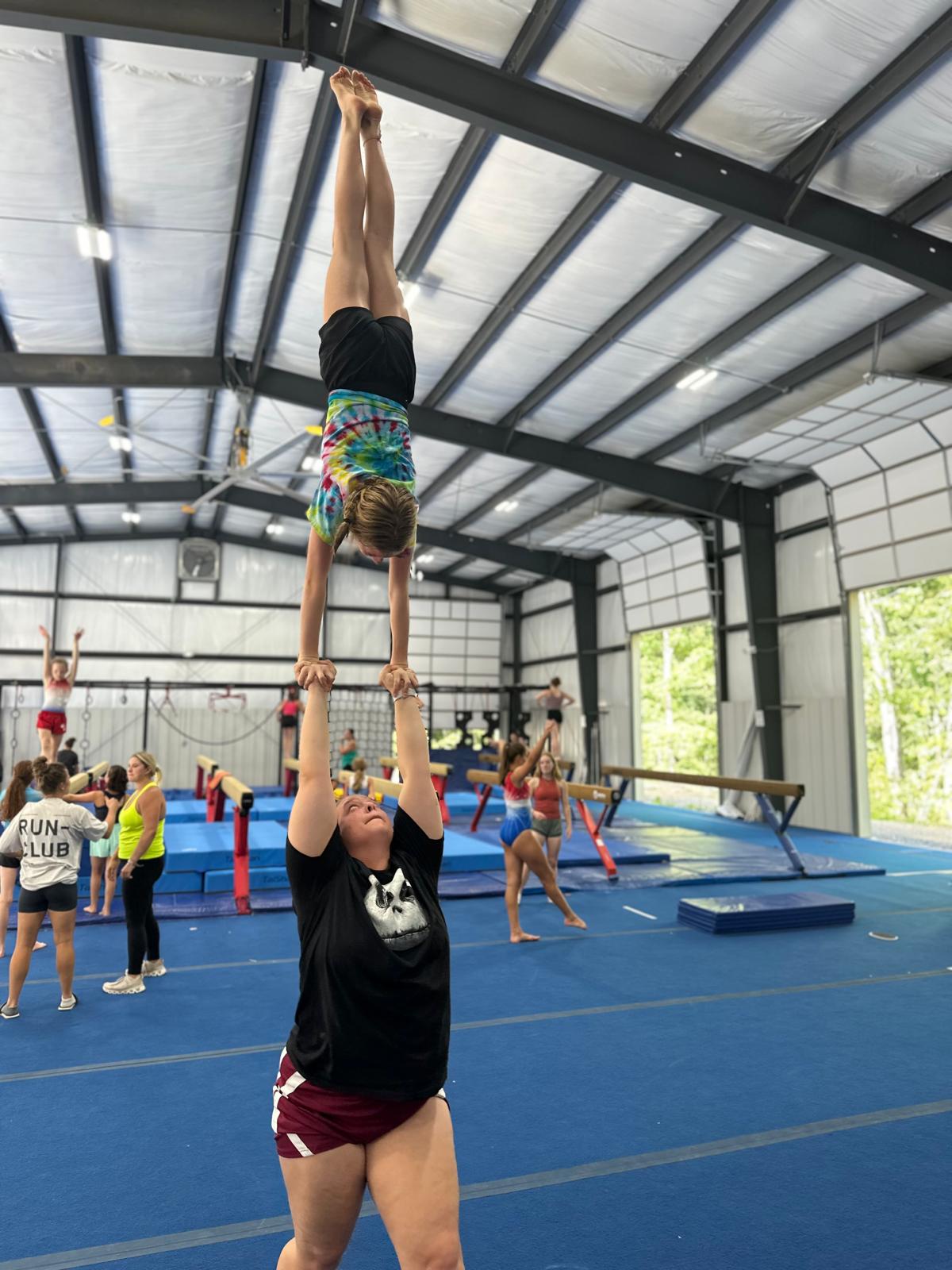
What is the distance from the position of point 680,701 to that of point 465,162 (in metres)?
17.2

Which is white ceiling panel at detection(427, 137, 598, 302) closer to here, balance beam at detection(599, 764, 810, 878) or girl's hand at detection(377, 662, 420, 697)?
balance beam at detection(599, 764, 810, 878)

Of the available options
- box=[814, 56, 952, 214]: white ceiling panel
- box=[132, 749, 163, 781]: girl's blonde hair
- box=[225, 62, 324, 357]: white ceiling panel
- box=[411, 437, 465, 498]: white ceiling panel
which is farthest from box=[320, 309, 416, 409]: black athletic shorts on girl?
box=[411, 437, 465, 498]: white ceiling panel

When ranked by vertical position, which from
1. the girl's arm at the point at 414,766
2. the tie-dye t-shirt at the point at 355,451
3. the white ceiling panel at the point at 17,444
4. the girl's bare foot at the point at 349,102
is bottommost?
the girl's arm at the point at 414,766

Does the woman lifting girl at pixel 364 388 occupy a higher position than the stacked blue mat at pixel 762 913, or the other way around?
the woman lifting girl at pixel 364 388

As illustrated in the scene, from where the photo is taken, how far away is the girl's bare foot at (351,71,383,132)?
2.86m

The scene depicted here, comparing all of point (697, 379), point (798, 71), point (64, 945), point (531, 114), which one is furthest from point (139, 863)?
point (697, 379)

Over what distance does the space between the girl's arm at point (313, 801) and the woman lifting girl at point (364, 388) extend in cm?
29

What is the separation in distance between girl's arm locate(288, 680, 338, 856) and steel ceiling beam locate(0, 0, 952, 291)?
6.15 metres

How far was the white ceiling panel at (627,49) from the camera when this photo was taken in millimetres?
5992

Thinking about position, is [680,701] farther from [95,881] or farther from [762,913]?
[95,881]

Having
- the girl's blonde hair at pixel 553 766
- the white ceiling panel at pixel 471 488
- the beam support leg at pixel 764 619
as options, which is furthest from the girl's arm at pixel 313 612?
the white ceiling panel at pixel 471 488

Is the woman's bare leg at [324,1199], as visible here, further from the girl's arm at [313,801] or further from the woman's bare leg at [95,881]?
the woman's bare leg at [95,881]

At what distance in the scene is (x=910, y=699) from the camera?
1755cm

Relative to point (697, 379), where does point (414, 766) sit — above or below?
below
